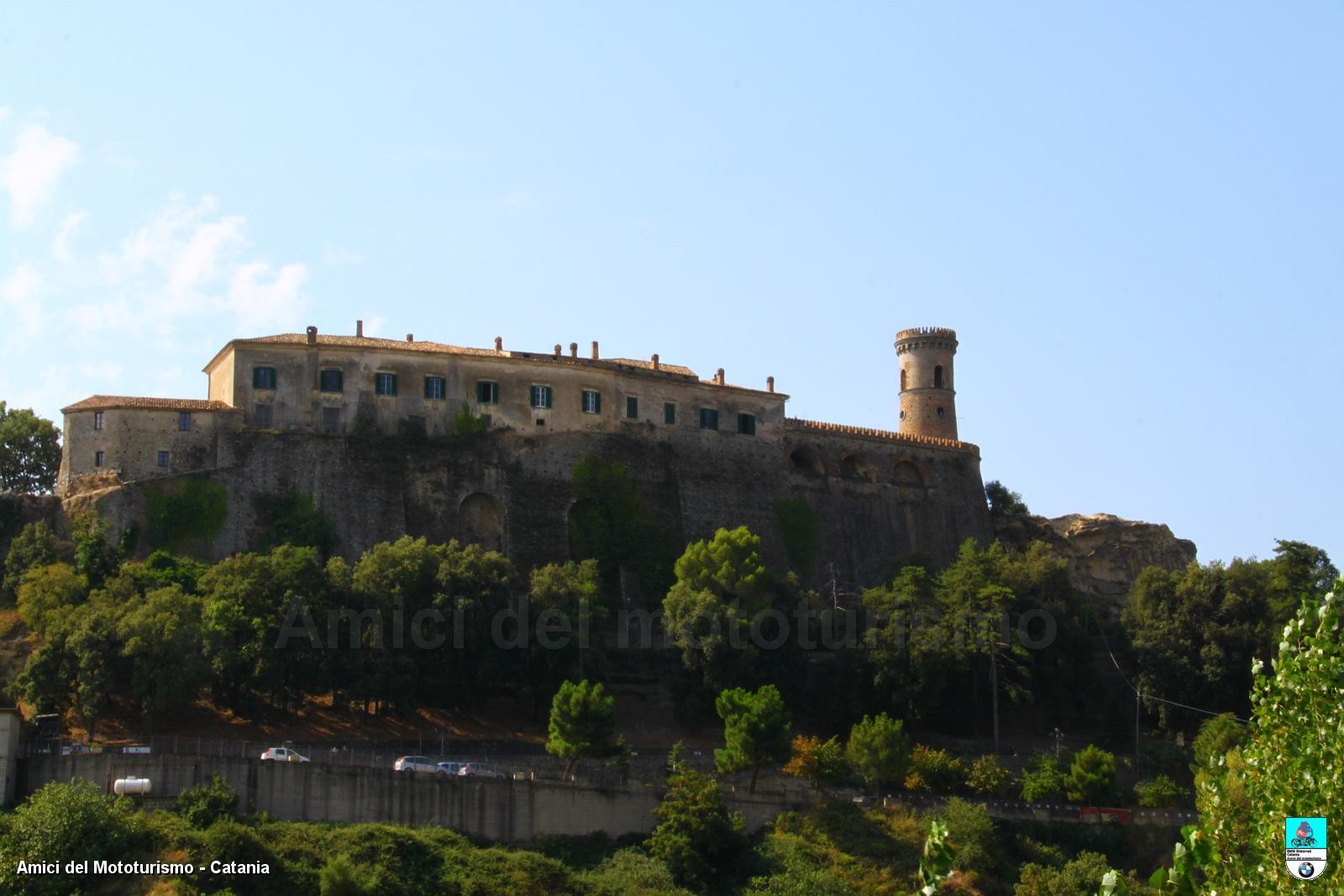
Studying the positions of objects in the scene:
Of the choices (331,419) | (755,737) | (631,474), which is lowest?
(755,737)

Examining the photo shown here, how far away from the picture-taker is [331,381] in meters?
62.5

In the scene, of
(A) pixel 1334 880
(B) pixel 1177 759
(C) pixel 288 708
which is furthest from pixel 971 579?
(A) pixel 1334 880

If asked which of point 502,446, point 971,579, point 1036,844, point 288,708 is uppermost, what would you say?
point 502,446

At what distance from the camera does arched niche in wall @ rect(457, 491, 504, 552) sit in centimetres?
6300

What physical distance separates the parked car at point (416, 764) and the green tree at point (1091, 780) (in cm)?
1702

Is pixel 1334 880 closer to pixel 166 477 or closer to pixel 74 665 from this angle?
pixel 74 665

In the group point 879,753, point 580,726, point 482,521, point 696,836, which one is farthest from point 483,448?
point 696,836

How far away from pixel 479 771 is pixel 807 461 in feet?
91.7

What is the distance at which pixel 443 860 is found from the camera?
142ft

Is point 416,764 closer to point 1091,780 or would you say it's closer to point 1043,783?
point 1043,783

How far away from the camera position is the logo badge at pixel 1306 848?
1652cm

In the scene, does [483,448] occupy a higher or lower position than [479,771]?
higher

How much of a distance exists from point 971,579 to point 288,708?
21019 millimetres

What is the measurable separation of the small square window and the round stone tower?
82.6 ft
